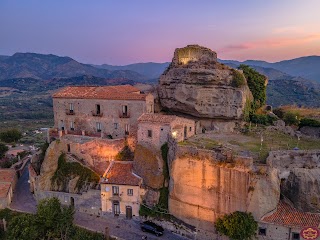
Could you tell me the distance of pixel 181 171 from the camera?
3111cm

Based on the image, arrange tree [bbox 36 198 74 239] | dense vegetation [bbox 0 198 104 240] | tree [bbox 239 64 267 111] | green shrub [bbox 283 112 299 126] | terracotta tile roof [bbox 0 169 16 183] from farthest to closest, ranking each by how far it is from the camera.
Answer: tree [bbox 239 64 267 111]
terracotta tile roof [bbox 0 169 16 183]
green shrub [bbox 283 112 299 126]
tree [bbox 36 198 74 239]
dense vegetation [bbox 0 198 104 240]

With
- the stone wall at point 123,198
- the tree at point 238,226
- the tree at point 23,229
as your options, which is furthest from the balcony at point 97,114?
the tree at point 238,226

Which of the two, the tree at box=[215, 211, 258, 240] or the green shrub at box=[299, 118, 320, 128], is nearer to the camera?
the tree at box=[215, 211, 258, 240]

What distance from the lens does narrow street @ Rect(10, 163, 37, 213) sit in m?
38.4

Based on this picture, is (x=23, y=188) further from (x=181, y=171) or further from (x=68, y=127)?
(x=181, y=171)

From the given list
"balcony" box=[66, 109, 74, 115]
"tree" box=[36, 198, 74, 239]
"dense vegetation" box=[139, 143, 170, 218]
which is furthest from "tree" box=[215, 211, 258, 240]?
"balcony" box=[66, 109, 74, 115]

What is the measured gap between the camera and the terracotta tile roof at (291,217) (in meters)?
26.3

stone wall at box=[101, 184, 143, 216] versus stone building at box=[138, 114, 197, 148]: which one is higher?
stone building at box=[138, 114, 197, 148]

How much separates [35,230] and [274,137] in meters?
30.1

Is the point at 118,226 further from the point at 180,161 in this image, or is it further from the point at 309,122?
the point at 309,122

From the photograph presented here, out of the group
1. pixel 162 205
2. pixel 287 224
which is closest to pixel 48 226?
pixel 162 205

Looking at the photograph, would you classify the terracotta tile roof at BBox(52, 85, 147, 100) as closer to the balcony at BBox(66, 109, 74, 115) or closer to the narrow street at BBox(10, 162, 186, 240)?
the balcony at BBox(66, 109, 74, 115)

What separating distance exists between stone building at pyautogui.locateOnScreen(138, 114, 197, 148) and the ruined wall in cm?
1115

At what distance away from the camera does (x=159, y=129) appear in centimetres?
3472
